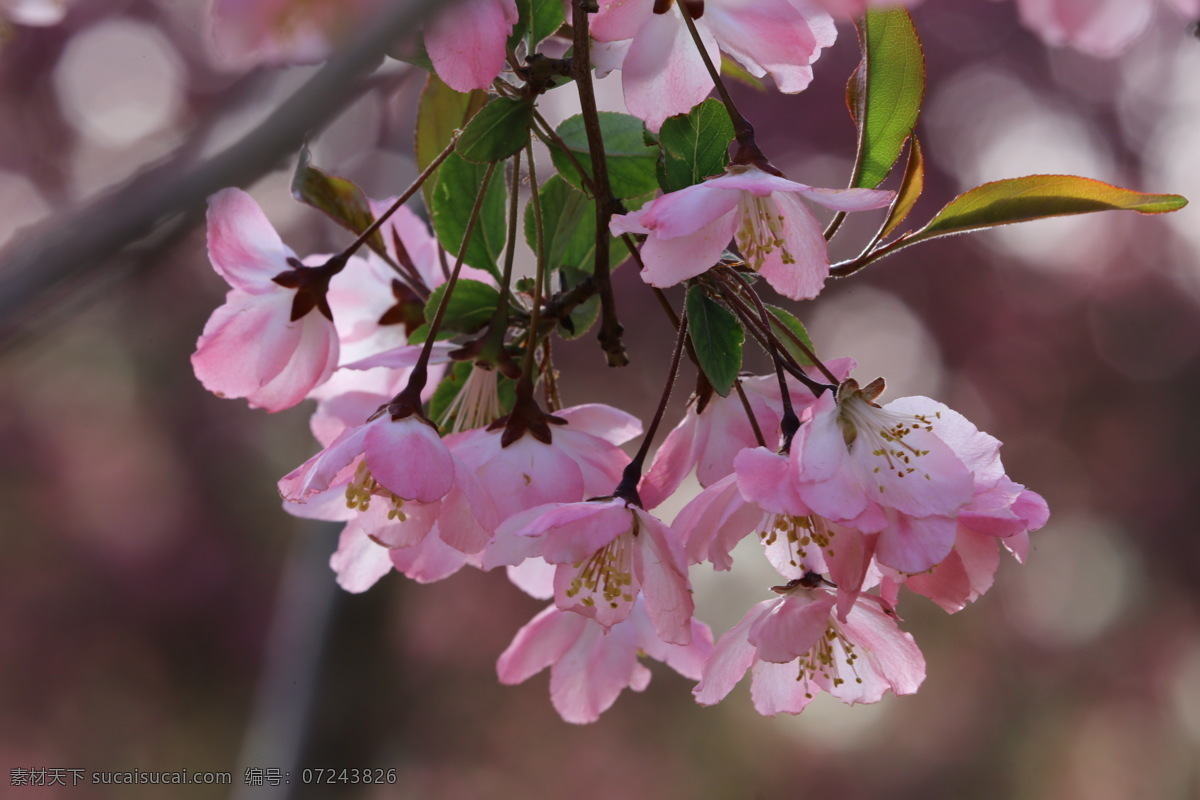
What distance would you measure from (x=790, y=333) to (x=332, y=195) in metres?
0.38

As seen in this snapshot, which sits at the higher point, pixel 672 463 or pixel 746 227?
pixel 746 227

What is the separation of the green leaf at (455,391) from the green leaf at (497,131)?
17 centimetres

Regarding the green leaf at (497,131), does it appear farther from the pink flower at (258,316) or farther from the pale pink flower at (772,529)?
the pale pink flower at (772,529)

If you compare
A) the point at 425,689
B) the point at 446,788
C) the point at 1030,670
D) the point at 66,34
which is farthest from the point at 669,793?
the point at 66,34

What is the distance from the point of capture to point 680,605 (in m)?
0.55

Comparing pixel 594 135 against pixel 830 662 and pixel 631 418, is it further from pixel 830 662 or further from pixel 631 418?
pixel 830 662

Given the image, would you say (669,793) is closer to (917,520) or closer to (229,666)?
(229,666)

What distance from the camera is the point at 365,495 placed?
623 mm

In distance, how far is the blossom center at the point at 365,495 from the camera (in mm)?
612

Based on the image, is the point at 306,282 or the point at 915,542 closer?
the point at 915,542

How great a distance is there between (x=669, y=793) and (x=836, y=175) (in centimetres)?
311

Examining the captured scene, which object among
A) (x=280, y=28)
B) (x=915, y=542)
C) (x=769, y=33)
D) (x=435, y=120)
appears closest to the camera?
(x=280, y=28)

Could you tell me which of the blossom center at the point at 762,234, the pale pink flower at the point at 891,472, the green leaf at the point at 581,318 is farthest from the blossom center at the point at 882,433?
the green leaf at the point at 581,318

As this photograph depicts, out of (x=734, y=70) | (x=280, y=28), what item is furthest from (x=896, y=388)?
(x=280, y=28)
